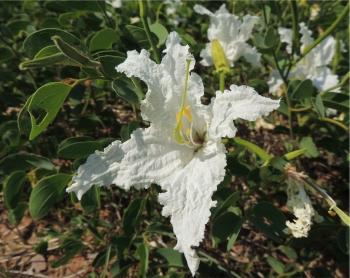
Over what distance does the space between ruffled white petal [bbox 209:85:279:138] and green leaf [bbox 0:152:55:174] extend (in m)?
0.56

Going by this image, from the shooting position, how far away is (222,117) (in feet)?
3.18

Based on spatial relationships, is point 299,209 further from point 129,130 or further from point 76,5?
point 76,5

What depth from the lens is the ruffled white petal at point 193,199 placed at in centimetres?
91

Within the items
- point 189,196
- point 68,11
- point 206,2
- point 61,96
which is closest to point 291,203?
point 189,196

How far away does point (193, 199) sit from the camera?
942 millimetres

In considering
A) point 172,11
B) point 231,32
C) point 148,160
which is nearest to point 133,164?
point 148,160

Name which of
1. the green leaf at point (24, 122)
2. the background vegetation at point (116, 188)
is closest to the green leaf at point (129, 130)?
the background vegetation at point (116, 188)

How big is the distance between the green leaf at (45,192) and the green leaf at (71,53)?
1.08ft

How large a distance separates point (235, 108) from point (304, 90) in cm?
51

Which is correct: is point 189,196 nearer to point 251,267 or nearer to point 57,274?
point 251,267

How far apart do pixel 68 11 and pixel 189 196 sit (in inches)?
33.4

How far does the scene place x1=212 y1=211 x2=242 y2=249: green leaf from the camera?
116cm

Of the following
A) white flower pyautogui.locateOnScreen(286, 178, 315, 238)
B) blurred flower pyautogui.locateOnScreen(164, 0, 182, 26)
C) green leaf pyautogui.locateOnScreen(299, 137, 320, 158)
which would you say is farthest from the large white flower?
white flower pyautogui.locateOnScreen(286, 178, 315, 238)

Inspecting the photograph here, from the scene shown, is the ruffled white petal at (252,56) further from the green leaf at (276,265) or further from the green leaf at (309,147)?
the green leaf at (276,265)
